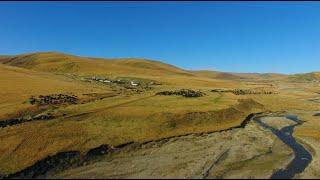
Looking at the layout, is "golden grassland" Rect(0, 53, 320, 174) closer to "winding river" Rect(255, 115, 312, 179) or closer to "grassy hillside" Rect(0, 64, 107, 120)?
"grassy hillside" Rect(0, 64, 107, 120)

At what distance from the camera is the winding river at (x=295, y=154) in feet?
125

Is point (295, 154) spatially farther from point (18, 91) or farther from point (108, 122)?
point (18, 91)

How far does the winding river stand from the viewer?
3812 cm

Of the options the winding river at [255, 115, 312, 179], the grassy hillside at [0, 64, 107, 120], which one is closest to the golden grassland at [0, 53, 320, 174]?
the grassy hillside at [0, 64, 107, 120]

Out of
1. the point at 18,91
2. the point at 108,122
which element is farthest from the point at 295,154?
the point at 18,91

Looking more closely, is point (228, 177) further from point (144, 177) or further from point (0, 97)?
point (0, 97)

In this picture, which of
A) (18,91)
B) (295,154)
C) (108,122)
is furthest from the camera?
(18,91)

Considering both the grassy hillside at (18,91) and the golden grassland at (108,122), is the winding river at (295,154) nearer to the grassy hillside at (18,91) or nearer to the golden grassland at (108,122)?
the golden grassland at (108,122)

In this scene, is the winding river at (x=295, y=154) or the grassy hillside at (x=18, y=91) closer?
the winding river at (x=295, y=154)

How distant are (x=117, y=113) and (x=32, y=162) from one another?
67.0ft

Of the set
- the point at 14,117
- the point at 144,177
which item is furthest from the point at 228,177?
the point at 14,117

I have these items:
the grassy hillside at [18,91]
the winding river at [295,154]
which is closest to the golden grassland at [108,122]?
the grassy hillside at [18,91]

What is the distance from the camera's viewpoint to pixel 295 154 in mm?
45219

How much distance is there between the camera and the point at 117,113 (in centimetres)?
6038
